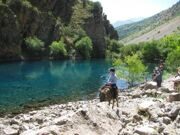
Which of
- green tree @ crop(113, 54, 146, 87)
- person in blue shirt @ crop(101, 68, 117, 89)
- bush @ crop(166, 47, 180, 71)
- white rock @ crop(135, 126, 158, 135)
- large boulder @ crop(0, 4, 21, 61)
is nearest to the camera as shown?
white rock @ crop(135, 126, 158, 135)

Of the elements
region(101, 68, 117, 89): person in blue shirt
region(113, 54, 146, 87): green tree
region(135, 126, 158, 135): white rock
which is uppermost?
region(101, 68, 117, 89): person in blue shirt

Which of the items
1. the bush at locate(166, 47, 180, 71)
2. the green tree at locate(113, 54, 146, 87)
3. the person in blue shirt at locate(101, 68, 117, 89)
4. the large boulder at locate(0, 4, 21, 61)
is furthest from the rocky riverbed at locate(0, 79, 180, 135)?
the large boulder at locate(0, 4, 21, 61)

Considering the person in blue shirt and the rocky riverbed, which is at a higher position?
the person in blue shirt

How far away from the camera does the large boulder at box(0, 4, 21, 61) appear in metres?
190

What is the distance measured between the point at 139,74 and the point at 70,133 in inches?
2613

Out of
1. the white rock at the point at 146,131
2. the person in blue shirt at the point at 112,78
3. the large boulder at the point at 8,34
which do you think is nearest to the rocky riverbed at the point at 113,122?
the white rock at the point at 146,131

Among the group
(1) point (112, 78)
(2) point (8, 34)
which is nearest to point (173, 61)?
(1) point (112, 78)

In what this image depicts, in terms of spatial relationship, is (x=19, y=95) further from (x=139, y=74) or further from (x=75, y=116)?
(x=75, y=116)

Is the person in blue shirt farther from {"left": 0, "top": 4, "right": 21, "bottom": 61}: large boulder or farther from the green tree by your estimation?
{"left": 0, "top": 4, "right": 21, "bottom": 61}: large boulder

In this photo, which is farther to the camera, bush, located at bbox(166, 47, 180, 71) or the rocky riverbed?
bush, located at bbox(166, 47, 180, 71)

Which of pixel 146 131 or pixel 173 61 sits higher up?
pixel 146 131

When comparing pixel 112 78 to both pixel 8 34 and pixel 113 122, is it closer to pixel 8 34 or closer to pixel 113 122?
pixel 113 122

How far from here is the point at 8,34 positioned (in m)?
194

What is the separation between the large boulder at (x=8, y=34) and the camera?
19000 cm
